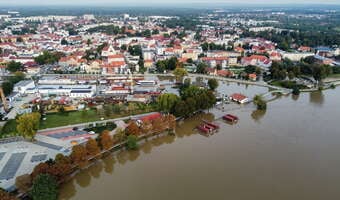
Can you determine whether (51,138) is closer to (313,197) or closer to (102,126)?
(102,126)

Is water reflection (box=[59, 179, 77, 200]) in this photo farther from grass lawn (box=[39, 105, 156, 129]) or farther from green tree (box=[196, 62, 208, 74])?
green tree (box=[196, 62, 208, 74])

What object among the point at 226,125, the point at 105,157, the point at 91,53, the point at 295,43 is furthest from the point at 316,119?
the point at 295,43

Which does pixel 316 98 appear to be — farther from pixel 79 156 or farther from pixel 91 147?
pixel 79 156

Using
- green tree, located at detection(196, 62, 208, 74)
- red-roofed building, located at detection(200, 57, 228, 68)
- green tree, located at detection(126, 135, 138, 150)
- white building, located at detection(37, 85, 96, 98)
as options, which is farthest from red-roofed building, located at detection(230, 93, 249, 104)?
red-roofed building, located at detection(200, 57, 228, 68)

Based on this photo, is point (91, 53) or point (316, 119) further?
point (91, 53)

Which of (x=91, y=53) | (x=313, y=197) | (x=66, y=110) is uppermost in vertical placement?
(x=91, y=53)

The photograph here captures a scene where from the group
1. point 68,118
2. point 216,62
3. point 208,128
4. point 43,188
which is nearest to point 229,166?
point 208,128
